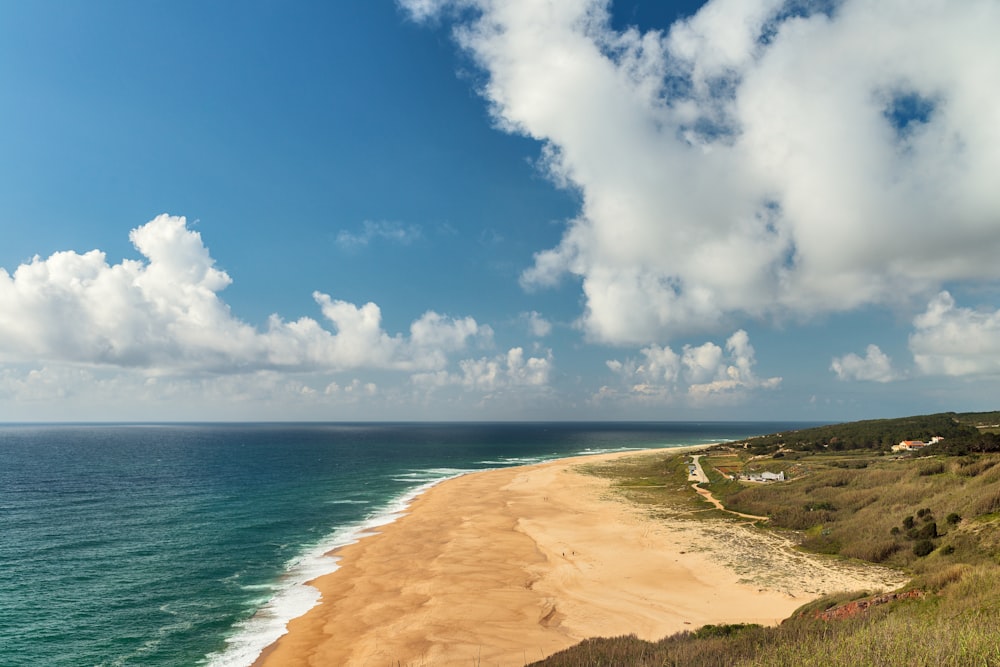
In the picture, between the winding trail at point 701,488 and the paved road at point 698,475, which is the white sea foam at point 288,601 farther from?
the paved road at point 698,475

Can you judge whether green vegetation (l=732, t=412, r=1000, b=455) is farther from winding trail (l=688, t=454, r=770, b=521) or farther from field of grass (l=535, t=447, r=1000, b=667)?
field of grass (l=535, t=447, r=1000, b=667)

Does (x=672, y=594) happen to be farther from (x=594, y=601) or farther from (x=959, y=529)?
(x=959, y=529)

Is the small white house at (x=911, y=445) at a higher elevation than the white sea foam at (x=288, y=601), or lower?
higher

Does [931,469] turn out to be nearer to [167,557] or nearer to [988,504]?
[988,504]

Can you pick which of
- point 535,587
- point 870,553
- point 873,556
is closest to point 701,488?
point 870,553

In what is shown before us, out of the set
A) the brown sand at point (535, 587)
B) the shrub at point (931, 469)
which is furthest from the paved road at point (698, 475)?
the shrub at point (931, 469)
